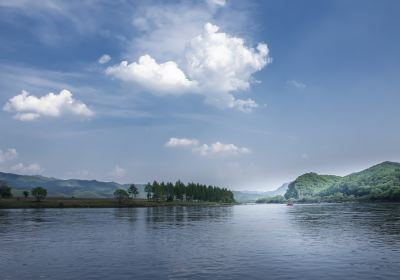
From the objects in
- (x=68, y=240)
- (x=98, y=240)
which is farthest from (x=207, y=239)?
(x=68, y=240)

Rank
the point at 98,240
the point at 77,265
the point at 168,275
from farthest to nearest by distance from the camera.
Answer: the point at 98,240 → the point at 77,265 → the point at 168,275

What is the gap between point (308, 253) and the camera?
49594 mm

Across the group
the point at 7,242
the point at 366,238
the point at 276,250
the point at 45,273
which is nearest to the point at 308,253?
the point at 276,250

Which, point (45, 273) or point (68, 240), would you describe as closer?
point (45, 273)

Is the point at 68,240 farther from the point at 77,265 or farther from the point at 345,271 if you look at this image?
the point at 345,271

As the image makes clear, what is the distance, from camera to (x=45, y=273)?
37594mm

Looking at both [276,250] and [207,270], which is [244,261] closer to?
[207,270]

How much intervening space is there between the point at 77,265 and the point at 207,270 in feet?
47.9

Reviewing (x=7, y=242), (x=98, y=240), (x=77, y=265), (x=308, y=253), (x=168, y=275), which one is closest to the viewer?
(x=168, y=275)

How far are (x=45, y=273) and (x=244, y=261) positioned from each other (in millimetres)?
21463

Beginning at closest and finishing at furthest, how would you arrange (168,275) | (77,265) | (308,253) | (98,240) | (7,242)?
(168,275)
(77,265)
(308,253)
(7,242)
(98,240)

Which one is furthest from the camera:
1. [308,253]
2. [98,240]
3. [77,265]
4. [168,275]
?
[98,240]

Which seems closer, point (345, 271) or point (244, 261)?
point (345, 271)

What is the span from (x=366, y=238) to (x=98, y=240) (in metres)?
45.5
